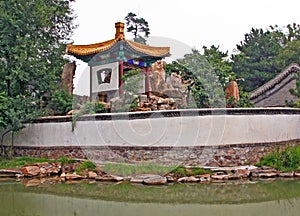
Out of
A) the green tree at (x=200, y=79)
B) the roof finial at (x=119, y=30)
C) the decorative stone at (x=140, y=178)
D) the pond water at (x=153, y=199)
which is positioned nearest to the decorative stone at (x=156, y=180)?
the decorative stone at (x=140, y=178)

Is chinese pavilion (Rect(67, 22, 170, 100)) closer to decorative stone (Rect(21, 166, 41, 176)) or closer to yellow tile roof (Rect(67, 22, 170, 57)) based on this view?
yellow tile roof (Rect(67, 22, 170, 57))

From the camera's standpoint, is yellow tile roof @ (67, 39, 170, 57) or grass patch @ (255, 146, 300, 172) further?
yellow tile roof @ (67, 39, 170, 57)

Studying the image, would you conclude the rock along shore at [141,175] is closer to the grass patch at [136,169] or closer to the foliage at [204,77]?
the grass patch at [136,169]

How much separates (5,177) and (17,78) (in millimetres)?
3047

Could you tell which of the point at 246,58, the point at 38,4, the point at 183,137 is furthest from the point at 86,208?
the point at 246,58

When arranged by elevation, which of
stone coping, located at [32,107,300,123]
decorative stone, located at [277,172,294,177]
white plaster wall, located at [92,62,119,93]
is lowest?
decorative stone, located at [277,172,294,177]

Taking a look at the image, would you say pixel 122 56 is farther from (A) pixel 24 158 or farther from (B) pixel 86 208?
(B) pixel 86 208

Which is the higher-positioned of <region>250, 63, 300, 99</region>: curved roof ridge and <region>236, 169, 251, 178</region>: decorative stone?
<region>250, 63, 300, 99</region>: curved roof ridge

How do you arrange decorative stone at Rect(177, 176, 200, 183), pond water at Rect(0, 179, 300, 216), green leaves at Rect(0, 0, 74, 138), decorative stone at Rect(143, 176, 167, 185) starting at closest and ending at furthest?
pond water at Rect(0, 179, 300, 216) → decorative stone at Rect(143, 176, 167, 185) → decorative stone at Rect(177, 176, 200, 183) → green leaves at Rect(0, 0, 74, 138)

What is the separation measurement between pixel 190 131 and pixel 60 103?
468 cm

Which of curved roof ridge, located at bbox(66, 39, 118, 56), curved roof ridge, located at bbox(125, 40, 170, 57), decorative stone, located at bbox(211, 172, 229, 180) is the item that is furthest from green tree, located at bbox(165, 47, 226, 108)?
decorative stone, located at bbox(211, 172, 229, 180)

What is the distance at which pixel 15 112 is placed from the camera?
36.1 feet

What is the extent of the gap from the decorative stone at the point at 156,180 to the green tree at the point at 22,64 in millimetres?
4507

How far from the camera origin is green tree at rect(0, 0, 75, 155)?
440 inches
